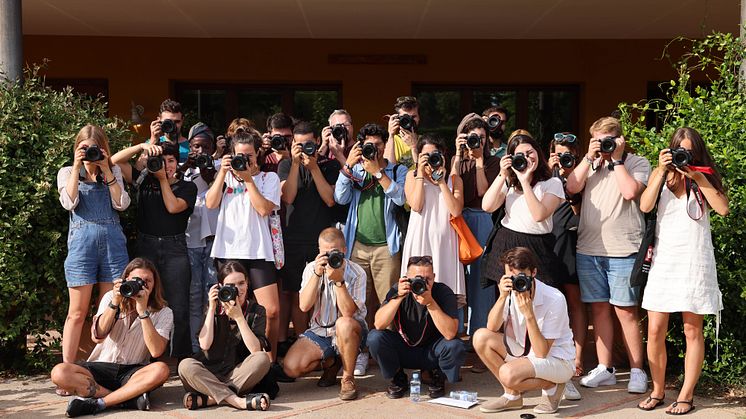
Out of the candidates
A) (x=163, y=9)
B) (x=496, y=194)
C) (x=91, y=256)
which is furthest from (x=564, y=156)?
(x=163, y=9)

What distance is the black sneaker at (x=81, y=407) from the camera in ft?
12.8

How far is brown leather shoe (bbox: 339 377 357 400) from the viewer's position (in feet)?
13.8

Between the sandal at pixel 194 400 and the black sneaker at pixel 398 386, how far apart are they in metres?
0.98

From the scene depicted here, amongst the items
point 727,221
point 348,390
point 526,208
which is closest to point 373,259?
point 348,390

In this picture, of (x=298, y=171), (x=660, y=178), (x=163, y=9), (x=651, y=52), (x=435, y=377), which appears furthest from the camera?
(x=651, y=52)

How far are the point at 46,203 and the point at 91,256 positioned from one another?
465mm

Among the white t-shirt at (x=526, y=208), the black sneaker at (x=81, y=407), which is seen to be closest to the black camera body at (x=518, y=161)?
the white t-shirt at (x=526, y=208)

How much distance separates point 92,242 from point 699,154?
3.26 m

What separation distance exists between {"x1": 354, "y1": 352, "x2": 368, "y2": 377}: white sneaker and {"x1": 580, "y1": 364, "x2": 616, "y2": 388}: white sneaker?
1249 millimetres

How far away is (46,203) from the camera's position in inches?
181

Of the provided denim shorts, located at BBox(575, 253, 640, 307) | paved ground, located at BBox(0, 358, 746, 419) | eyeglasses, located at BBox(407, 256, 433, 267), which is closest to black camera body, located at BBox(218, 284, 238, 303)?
paved ground, located at BBox(0, 358, 746, 419)

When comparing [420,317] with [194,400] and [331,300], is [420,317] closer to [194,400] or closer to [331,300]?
[331,300]

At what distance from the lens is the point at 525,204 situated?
441cm

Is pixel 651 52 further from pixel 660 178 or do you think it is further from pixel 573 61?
pixel 660 178
